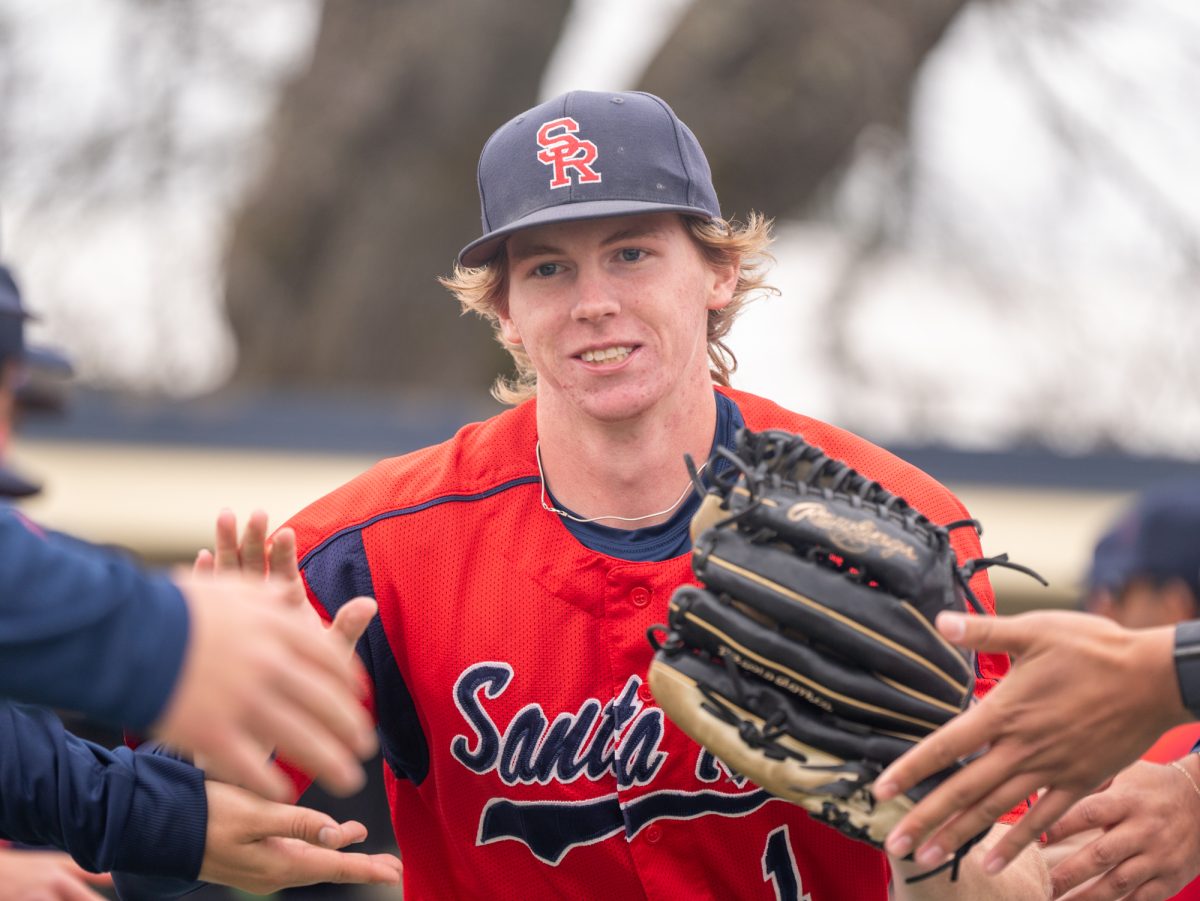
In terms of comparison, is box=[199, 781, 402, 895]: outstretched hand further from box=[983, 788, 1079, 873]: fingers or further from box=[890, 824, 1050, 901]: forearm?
box=[983, 788, 1079, 873]: fingers

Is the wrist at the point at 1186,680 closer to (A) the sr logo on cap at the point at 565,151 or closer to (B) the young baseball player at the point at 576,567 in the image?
(B) the young baseball player at the point at 576,567

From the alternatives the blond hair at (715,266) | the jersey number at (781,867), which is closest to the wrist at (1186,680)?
the jersey number at (781,867)

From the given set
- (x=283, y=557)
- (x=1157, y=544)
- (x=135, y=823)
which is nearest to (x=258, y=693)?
(x=283, y=557)

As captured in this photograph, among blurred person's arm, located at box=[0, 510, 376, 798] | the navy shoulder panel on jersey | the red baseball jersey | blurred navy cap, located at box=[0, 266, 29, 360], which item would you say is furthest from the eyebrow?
blurred person's arm, located at box=[0, 510, 376, 798]

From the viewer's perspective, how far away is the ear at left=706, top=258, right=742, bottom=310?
3.35 meters

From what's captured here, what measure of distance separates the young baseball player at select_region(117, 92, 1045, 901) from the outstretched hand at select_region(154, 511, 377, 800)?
117cm

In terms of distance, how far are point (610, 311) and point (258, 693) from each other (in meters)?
1.48

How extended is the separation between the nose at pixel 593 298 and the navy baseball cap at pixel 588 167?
151 mm

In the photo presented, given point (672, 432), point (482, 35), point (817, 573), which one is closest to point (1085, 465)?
point (482, 35)

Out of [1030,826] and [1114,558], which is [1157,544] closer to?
[1114,558]

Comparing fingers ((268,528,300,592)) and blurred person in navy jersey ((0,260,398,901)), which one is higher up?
fingers ((268,528,300,592))

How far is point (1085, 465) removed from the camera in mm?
8109

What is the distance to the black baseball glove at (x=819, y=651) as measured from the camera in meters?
2.43

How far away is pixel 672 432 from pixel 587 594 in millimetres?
391
